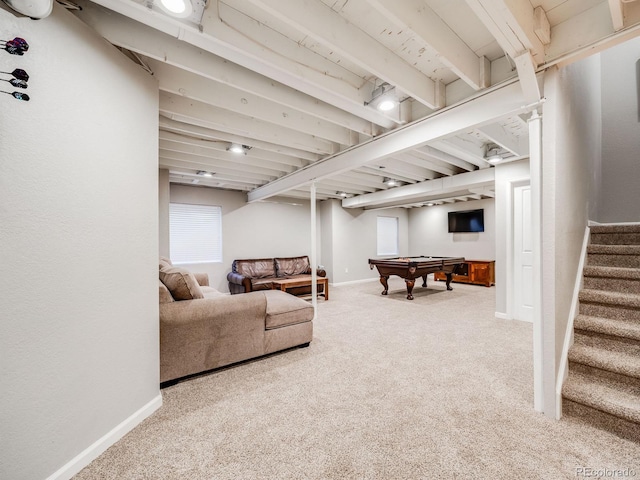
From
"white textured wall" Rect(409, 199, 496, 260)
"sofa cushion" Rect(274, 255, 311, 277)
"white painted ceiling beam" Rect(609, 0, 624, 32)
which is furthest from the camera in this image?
"white textured wall" Rect(409, 199, 496, 260)

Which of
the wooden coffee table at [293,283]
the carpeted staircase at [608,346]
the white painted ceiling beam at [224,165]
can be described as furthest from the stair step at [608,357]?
the white painted ceiling beam at [224,165]

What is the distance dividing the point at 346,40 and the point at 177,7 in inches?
36.2

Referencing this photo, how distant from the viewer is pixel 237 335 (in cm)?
242

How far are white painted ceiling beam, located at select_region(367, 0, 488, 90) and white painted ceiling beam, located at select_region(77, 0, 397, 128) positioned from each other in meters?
0.67

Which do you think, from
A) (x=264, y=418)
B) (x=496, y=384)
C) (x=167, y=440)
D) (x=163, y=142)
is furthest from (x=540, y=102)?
(x=163, y=142)

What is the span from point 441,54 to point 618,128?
328 cm

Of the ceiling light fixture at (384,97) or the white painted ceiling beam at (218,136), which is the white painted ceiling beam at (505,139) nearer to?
the ceiling light fixture at (384,97)

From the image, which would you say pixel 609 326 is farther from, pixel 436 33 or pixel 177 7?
pixel 177 7

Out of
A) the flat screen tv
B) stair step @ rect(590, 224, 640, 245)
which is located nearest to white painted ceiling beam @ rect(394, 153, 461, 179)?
stair step @ rect(590, 224, 640, 245)

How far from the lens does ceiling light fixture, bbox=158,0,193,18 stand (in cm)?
127

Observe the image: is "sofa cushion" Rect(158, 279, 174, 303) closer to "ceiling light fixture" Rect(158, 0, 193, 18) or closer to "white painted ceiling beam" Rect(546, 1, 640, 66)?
"ceiling light fixture" Rect(158, 0, 193, 18)

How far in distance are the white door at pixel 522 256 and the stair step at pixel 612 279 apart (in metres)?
1.46

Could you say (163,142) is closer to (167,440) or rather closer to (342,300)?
(167,440)

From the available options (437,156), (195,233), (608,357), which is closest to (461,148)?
(437,156)
